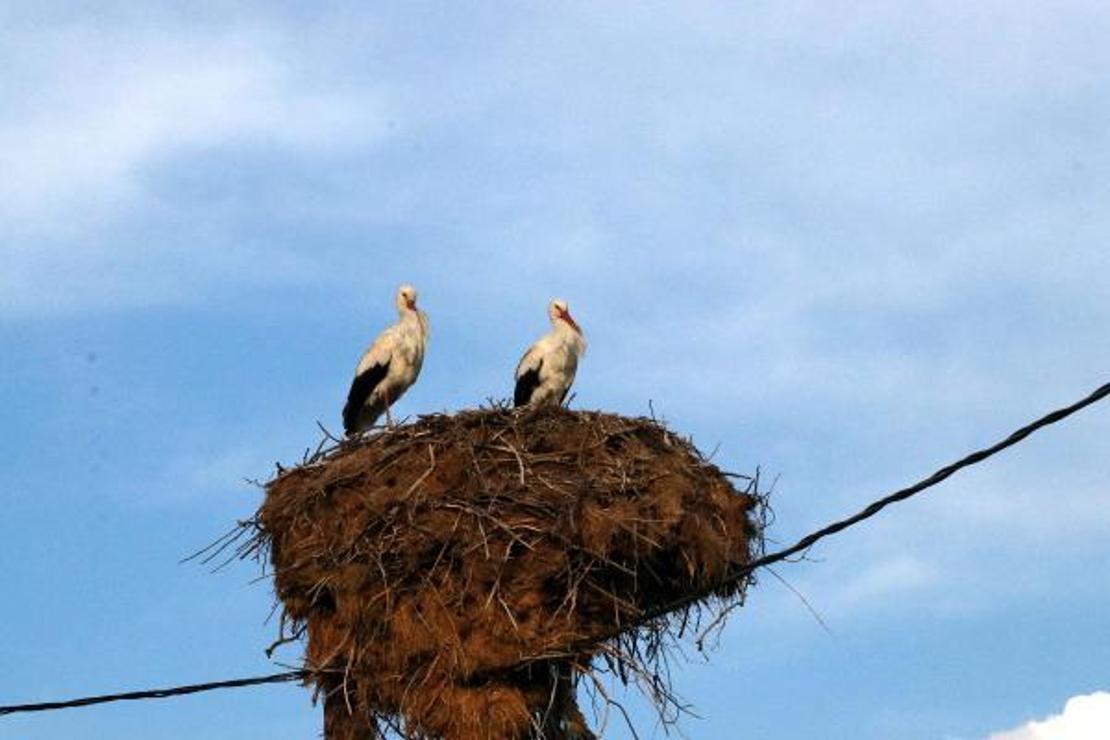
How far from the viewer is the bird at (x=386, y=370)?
14578mm

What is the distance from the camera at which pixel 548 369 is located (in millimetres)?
14156

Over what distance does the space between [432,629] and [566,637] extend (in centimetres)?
61

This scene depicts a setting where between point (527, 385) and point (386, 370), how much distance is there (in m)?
1.10

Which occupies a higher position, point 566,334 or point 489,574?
point 566,334

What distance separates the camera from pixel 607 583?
9570 millimetres

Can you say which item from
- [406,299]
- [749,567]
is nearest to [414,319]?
[406,299]

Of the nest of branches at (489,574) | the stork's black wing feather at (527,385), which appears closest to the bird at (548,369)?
the stork's black wing feather at (527,385)

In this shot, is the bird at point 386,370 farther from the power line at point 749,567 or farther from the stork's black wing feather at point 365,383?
the power line at point 749,567

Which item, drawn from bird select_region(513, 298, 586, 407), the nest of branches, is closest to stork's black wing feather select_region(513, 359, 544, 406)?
bird select_region(513, 298, 586, 407)

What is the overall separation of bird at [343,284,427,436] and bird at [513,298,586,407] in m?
0.85

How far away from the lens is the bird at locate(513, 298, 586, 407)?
14.2 metres

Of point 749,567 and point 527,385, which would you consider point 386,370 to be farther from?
point 749,567

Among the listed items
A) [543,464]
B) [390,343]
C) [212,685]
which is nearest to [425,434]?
[543,464]

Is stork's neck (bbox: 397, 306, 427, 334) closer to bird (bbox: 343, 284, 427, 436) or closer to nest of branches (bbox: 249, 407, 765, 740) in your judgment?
bird (bbox: 343, 284, 427, 436)
